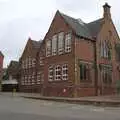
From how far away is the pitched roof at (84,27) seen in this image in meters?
45.8

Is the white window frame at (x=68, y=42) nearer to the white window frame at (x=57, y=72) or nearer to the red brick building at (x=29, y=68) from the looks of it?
the white window frame at (x=57, y=72)

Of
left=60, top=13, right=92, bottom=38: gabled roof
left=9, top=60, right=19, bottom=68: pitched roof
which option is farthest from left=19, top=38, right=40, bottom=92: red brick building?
left=60, top=13, right=92, bottom=38: gabled roof

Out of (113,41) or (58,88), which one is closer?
(58,88)

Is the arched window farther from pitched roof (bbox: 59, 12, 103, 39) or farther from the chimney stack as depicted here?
the chimney stack

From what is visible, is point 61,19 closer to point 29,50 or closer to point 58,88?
point 58,88

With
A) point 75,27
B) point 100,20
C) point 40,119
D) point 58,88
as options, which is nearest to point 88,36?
point 75,27

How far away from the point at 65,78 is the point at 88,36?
7.58m

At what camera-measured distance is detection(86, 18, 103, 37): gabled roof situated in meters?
47.9

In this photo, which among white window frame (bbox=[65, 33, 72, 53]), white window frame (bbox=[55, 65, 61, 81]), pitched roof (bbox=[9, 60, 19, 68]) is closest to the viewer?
white window frame (bbox=[65, 33, 72, 53])

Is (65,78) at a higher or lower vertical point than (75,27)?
lower

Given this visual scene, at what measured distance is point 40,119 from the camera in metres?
16.3

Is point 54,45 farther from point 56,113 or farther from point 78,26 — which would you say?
point 56,113

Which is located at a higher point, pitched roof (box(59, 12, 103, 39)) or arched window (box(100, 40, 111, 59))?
pitched roof (box(59, 12, 103, 39))

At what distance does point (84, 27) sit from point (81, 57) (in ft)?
23.6
